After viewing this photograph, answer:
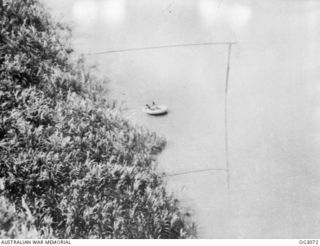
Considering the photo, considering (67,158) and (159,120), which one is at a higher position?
(159,120)

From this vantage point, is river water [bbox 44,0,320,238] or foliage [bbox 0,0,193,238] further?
river water [bbox 44,0,320,238]

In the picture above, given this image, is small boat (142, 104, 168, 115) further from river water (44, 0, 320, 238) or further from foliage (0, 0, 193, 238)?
foliage (0, 0, 193, 238)

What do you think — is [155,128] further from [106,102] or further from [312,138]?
[312,138]

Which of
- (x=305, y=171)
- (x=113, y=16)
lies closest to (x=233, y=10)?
(x=113, y=16)

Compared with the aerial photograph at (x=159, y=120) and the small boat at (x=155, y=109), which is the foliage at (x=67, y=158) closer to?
the aerial photograph at (x=159, y=120)

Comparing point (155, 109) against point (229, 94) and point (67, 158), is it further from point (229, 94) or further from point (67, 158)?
point (67, 158)

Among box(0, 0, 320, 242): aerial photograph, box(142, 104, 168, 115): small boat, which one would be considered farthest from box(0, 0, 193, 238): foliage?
box(142, 104, 168, 115): small boat

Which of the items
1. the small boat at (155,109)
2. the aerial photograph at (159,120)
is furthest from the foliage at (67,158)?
the small boat at (155,109)

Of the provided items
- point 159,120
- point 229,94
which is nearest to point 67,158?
point 159,120
